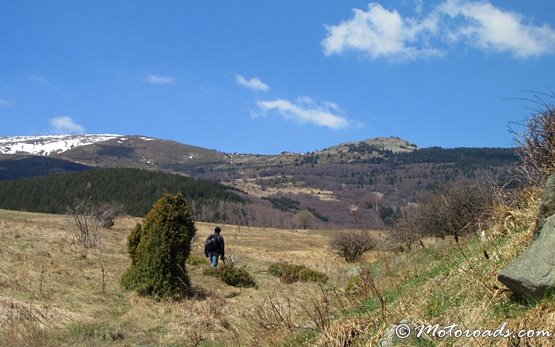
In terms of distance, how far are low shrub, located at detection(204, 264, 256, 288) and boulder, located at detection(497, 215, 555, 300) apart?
14.7 m

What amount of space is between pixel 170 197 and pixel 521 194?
37.4 feet

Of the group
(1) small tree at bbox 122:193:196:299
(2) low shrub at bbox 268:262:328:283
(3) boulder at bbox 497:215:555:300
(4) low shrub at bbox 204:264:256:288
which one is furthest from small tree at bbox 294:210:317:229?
(3) boulder at bbox 497:215:555:300

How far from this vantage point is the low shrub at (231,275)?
60.5ft

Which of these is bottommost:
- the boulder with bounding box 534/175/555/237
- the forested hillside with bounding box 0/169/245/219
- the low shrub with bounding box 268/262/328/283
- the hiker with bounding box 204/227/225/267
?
the low shrub with bounding box 268/262/328/283

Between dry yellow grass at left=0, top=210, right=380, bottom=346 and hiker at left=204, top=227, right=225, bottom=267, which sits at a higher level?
hiker at left=204, top=227, right=225, bottom=267

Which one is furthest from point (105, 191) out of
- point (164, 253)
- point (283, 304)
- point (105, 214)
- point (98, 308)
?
point (283, 304)

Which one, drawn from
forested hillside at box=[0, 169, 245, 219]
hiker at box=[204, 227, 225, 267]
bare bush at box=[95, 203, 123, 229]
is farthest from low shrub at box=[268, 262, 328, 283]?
forested hillside at box=[0, 169, 245, 219]

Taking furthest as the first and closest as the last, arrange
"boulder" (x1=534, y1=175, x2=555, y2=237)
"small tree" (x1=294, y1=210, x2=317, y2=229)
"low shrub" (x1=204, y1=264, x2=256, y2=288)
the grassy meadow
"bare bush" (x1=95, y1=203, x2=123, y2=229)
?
1. "small tree" (x1=294, y1=210, x2=317, y2=229)
2. "bare bush" (x1=95, y1=203, x2=123, y2=229)
3. "low shrub" (x1=204, y1=264, x2=256, y2=288)
4. "boulder" (x1=534, y1=175, x2=555, y2=237)
5. the grassy meadow

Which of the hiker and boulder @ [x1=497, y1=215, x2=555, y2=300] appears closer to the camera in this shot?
boulder @ [x1=497, y1=215, x2=555, y2=300]

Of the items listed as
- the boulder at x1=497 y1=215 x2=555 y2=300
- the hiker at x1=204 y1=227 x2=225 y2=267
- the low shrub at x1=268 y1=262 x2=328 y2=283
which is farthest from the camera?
the low shrub at x1=268 y1=262 x2=328 y2=283

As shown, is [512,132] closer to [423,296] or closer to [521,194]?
[521,194]

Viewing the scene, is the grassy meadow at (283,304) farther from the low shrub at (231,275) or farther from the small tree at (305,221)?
the small tree at (305,221)

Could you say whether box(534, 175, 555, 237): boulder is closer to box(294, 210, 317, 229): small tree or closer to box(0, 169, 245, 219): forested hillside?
box(294, 210, 317, 229): small tree

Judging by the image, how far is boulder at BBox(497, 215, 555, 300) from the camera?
413 centimetres
